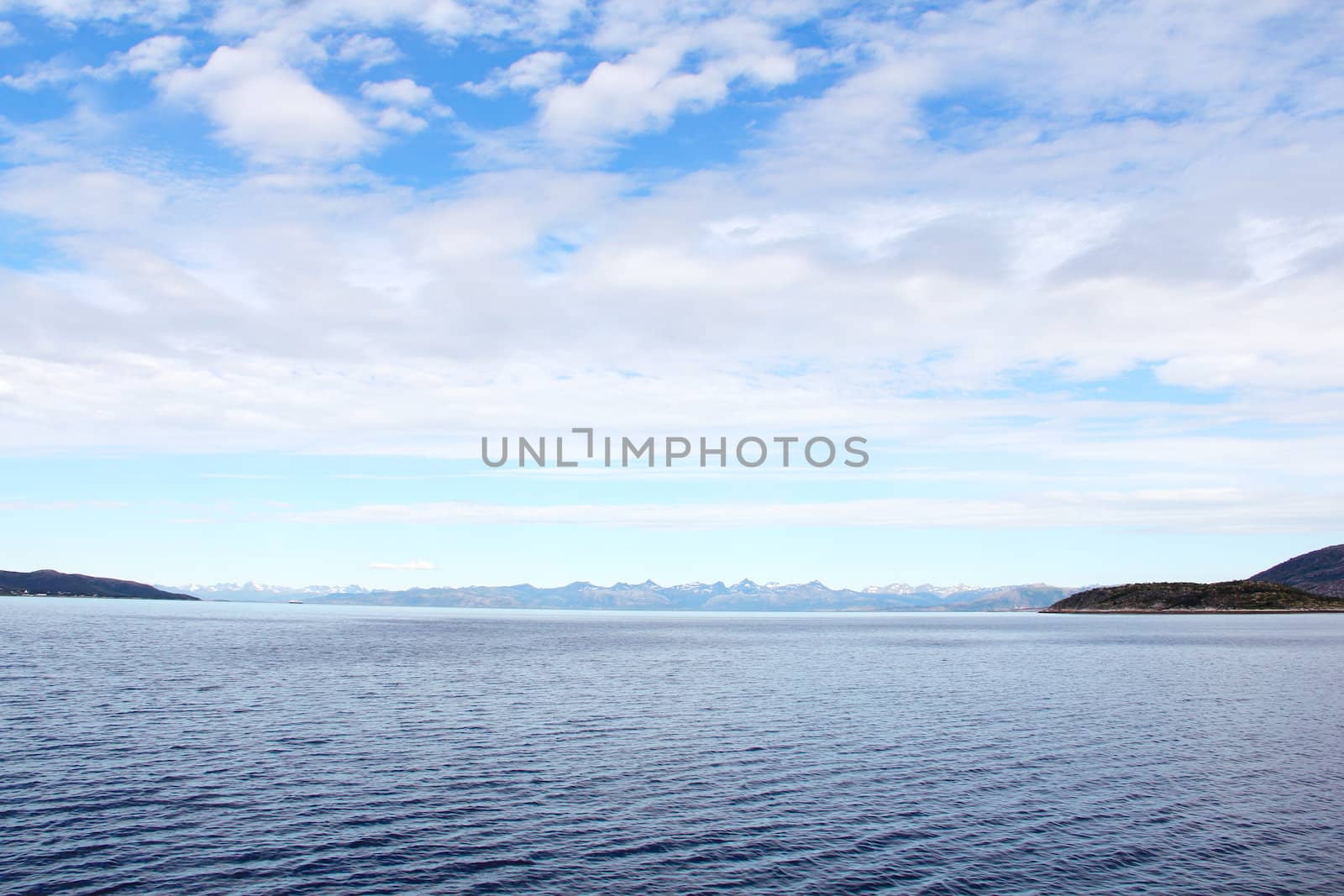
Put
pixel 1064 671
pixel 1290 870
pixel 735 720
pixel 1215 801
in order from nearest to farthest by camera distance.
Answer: pixel 1290 870, pixel 1215 801, pixel 735 720, pixel 1064 671

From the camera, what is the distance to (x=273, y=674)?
373 ft

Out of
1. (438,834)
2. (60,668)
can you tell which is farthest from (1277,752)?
(60,668)

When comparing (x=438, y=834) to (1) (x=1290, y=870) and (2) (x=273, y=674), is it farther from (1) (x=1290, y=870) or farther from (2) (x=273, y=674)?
(2) (x=273, y=674)

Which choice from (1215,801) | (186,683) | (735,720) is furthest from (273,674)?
(1215,801)

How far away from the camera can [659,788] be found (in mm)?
52156

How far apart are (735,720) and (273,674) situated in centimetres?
6900

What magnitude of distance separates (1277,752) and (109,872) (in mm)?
75087

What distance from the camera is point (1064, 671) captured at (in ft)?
425

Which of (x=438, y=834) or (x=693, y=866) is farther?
(x=438, y=834)

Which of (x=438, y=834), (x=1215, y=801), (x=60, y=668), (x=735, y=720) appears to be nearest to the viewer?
(x=438, y=834)

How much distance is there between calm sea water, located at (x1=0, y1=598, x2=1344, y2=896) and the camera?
3741 centimetres

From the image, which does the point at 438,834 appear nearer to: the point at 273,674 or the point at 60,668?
the point at 273,674

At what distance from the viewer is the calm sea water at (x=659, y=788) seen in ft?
123

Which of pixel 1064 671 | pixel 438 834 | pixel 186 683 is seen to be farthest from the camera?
pixel 1064 671
